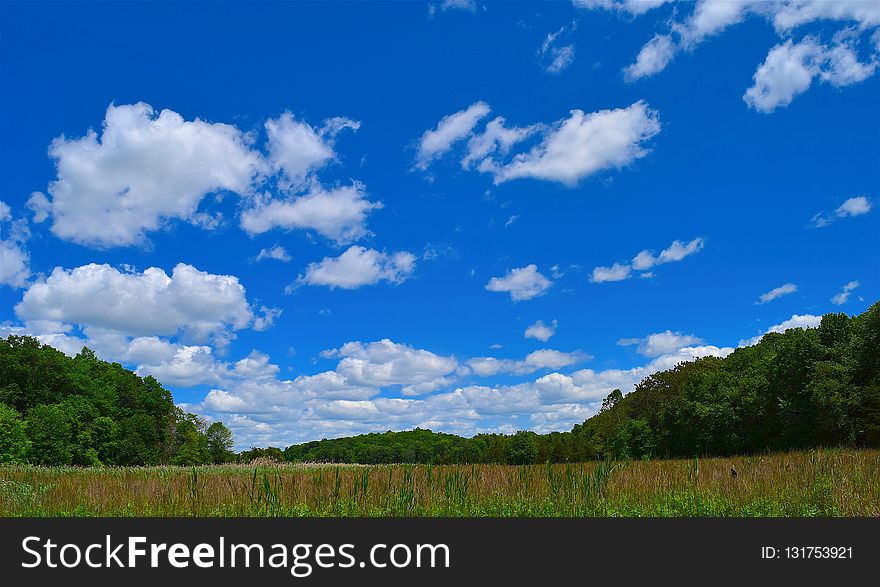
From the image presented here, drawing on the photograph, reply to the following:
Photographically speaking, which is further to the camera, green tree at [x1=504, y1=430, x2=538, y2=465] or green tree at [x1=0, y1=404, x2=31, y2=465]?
green tree at [x1=504, y1=430, x2=538, y2=465]

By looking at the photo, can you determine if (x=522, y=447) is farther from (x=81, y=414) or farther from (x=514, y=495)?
(x=514, y=495)

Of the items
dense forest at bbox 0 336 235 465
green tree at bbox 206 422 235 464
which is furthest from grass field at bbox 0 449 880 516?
green tree at bbox 206 422 235 464

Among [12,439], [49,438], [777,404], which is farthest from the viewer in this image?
[49,438]

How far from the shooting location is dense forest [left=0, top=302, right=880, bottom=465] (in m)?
37.5

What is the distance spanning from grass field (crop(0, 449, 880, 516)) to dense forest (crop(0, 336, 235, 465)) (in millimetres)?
38932

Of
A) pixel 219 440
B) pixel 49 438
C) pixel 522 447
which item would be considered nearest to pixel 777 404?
pixel 522 447

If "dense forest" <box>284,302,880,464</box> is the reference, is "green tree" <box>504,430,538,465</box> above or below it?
below

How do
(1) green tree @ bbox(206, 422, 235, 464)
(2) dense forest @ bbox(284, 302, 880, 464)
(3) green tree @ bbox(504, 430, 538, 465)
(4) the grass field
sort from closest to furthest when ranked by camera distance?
1. (4) the grass field
2. (2) dense forest @ bbox(284, 302, 880, 464)
3. (3) green tree @ bbox(504, 430, 538, 465)
4. (1) green tree @ bbox(206, 422, 235, 464)

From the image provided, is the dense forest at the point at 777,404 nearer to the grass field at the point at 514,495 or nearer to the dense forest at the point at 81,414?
the grass field at the point at 514,495

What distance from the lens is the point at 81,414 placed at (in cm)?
5753

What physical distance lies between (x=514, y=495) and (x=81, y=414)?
179ft

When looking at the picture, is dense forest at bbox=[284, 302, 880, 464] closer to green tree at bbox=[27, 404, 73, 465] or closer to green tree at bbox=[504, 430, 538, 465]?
green tree at bbox=[504, 430, 538, 465]

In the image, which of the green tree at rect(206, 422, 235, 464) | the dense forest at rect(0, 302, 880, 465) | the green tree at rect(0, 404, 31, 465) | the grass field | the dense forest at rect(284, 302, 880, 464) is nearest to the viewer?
the grass field

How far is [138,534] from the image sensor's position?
9.56 meters
